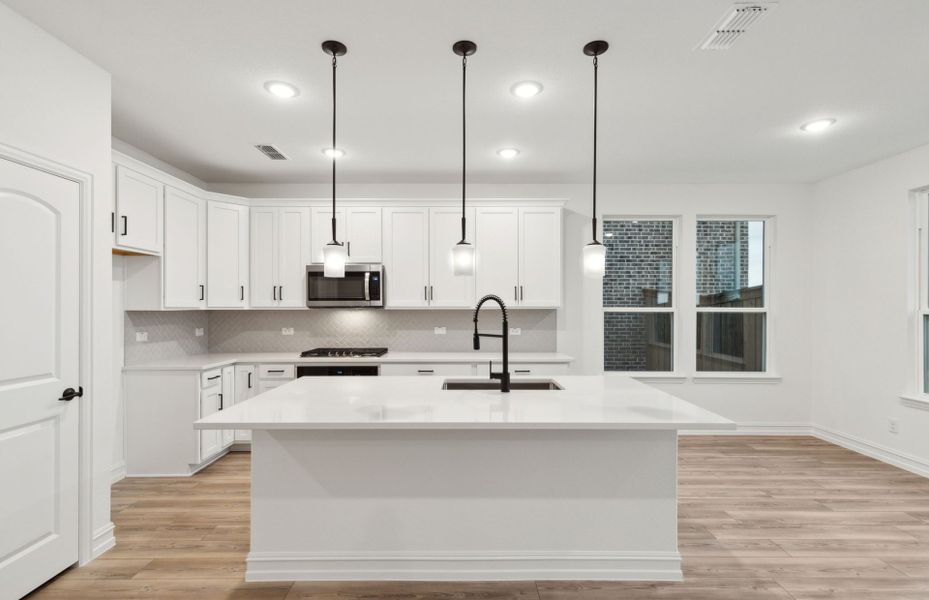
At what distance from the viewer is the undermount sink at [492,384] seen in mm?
3020

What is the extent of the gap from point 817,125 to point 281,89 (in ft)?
12.3

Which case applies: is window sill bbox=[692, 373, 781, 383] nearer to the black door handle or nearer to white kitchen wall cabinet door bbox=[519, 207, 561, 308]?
white kitchen wall cabinet door bbox=[519, 207, 561, 308]

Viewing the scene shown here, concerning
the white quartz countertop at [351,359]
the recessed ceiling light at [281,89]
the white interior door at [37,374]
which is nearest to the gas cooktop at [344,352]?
the white quartz countertop at [351,359]

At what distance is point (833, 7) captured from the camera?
2.06m

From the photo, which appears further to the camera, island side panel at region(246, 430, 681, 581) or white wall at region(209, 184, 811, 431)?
white wall at region(209, 184, 811, 431)

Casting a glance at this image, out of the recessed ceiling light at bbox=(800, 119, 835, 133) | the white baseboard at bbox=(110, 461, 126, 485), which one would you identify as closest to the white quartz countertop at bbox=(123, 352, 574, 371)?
the white baseboard at bbox=(110, 461, 126, 485)

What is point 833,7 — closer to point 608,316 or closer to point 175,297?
point 608,316

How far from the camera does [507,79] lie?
273 cm

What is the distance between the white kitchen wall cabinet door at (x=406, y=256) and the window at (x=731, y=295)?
9.90 feet

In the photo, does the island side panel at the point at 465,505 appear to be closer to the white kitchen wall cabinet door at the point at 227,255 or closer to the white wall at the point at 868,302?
the white kitchen wall cabinet door at the point at 227,255

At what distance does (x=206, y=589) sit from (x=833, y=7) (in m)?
3.92

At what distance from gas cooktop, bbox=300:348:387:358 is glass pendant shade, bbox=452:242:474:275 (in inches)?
86.7

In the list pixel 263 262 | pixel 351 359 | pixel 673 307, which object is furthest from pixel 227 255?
pixel 673 307

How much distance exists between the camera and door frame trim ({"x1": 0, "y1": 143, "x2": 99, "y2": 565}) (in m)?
2.46
